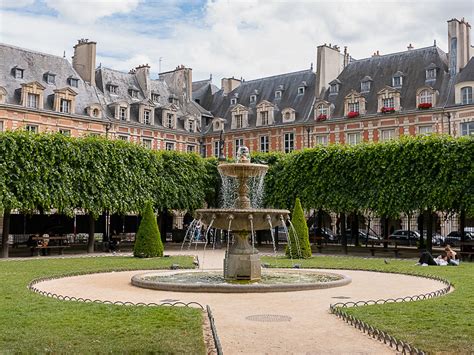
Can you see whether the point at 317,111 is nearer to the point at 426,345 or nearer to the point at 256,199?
the point at 256,199

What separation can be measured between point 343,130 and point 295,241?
2006 centimetres

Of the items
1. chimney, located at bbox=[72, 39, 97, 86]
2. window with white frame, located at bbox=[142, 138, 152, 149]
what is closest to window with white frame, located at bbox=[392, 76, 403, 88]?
window with white frame, located at bbox=[142, 138, 152, 149]

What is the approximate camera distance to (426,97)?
120 ft

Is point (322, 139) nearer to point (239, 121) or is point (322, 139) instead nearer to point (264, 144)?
point (264, 144)

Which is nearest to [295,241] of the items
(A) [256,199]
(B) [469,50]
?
(A) [256,199]

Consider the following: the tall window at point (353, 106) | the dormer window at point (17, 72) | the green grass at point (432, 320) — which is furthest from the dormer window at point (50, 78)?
the green grass at point (432, 320)

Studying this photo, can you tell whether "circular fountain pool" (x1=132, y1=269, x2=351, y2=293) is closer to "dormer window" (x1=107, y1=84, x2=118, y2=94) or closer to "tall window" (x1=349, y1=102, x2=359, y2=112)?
"tall window" (x1=349, y1=102, x2=359, y2=112)

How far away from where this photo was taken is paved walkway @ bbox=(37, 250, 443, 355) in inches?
270

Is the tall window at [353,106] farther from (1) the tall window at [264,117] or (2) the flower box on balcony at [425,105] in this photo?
(1) the tall window at [264,117]

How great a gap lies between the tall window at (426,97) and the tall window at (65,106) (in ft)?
74.9

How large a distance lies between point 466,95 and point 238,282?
2719 centimetres

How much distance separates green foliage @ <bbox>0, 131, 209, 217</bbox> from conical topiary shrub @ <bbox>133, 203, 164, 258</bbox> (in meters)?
3.64

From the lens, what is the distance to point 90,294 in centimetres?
1112

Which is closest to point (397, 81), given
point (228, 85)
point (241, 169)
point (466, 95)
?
point (466, 95)
